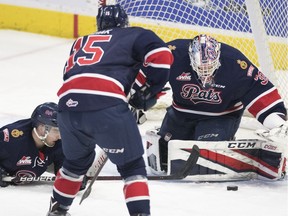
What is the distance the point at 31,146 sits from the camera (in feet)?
12.7

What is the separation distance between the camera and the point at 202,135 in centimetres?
429

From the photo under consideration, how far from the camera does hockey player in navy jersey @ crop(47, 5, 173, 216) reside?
3.01 m

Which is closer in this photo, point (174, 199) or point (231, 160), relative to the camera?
point (174, 199)

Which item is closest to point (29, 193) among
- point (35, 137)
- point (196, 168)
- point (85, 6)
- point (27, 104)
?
point (35, 137)

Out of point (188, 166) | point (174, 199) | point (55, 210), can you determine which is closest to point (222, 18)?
point (188, 166)

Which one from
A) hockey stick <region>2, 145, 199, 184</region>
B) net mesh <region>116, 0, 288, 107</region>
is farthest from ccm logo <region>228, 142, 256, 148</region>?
net mesh <region>116, 0, 288, 107</region>

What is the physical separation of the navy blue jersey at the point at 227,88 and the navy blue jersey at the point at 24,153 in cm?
74

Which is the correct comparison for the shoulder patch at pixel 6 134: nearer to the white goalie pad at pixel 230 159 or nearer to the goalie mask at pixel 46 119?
the goalie mask at pixel 46 119

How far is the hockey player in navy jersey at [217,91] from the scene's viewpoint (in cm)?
413

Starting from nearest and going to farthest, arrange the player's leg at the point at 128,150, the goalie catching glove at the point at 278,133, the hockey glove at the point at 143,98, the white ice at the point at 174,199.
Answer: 1. the player's leg at the point at 128,150
2. the hockey glove at the point at 143,98
3. the white ice at the point at 174,199
4. the goalie catching glove at the point at 278,133

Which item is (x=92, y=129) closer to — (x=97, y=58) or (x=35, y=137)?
(x=97, y=58)

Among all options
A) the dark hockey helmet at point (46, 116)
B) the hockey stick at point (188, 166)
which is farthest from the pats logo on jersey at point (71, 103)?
the hockey stick at point (188, 166)

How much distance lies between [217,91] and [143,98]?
112 cm

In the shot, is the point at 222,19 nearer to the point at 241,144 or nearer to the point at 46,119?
the point at 241,144
